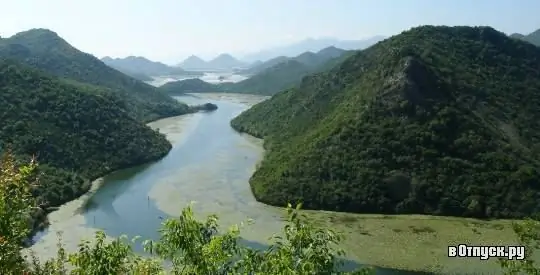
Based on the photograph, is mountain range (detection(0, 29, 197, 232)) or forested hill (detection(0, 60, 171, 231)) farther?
forested hill (detection(0, 60, 171, 231))

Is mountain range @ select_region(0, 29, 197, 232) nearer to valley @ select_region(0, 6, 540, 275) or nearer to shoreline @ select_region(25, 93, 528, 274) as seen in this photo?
valley @ select_region(0, 6, 540, 275)

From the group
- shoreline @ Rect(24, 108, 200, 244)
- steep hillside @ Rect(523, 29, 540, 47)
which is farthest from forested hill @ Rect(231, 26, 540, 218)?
steep hillside @ Rect(523, 29, 540, 47)

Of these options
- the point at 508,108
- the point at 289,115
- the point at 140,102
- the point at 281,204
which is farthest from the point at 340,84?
the point at 140,102

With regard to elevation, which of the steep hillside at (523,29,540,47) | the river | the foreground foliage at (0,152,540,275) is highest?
the steep hillside at (523,29,540,47)

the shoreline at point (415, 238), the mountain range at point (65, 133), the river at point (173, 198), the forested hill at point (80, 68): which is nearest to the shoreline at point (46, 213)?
the mountain range at point (65, 133)

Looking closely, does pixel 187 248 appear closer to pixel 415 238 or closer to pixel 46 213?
pixel 415 238

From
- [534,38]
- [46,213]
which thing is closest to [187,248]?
[46,213]

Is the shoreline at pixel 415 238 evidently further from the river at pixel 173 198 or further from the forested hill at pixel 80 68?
the forested hill at pixel 80 68

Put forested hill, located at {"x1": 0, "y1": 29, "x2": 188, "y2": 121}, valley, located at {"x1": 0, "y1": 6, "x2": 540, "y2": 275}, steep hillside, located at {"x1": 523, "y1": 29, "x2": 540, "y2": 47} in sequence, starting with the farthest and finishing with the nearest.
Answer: steep hillside, located at {"x1": 523, "y1": 29, "x2": 540, "y2": 47}
forested hill, located at {"x1": 0, "y1": 29, "x2": 188, "y2": 121}
valley, located at {"x1": 0, "y1": 6, "x2": 540, "y2": 275}
